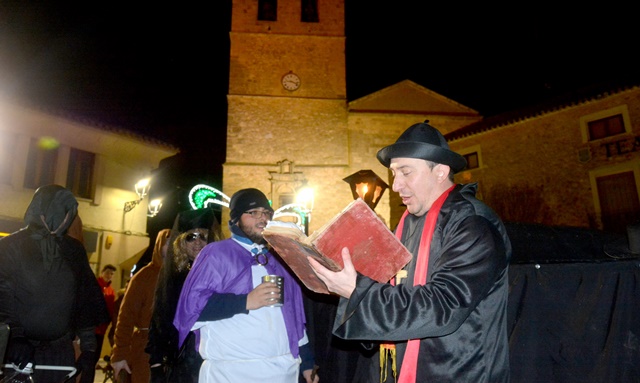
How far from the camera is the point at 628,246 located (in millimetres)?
2457

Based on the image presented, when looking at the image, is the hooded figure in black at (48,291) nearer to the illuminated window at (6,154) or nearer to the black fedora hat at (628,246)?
the black fedora hat at (628,246)

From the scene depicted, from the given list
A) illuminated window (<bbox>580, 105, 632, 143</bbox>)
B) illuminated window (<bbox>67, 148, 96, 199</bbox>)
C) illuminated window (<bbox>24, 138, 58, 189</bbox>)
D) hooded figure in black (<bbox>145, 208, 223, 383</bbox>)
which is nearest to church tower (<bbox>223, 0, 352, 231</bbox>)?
illuminated window (<bbox>67, 148, 96, 199</bbox>)

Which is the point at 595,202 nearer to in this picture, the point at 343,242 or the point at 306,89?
the point at 306,89

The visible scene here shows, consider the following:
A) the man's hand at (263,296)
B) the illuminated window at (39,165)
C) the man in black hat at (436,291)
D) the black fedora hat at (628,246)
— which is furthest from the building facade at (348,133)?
the man in black hat at (436,291)

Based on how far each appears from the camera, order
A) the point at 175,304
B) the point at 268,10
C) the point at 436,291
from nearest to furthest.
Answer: the point at 436,291
the point at 175,304
the point at 268,10

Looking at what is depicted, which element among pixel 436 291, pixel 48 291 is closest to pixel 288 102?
pixel 48 291

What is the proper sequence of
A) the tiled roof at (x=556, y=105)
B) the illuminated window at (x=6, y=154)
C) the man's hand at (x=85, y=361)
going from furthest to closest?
1. the tiled roof at (x=556, y=105)
2. the illuminated window at (x=6, y=154)
3. the man's hand at (x=85, y=361)

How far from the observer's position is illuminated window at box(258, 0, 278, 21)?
870 inches

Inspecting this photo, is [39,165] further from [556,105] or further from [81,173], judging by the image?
[556,105]

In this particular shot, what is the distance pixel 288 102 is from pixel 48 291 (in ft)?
61.3

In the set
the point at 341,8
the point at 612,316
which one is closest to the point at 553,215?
the point at 341,8

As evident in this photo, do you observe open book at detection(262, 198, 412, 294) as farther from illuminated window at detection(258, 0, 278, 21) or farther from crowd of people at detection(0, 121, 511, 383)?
illuminated window at detection(258, 0, 278, 21)

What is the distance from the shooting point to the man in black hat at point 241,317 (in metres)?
2.99

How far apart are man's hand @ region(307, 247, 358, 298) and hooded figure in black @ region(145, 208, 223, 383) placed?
6.43ft
